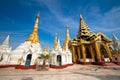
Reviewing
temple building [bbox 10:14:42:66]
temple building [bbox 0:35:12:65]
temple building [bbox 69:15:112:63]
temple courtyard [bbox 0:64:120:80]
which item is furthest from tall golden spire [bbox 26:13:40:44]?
temple courtyard [bbox 0:64:120:80]

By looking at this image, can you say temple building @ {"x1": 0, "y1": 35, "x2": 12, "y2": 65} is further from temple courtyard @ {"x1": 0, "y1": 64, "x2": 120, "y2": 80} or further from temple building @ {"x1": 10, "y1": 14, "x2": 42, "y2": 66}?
temple courtyard @ {"x1": 0, "y1": 64, "x2": 120, "y2": 80}

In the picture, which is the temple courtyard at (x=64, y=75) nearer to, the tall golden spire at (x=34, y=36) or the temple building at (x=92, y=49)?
the temple building at (x=92, y=49)

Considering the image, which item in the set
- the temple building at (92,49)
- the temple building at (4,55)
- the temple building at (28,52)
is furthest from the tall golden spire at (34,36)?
the temple building at (92,49)

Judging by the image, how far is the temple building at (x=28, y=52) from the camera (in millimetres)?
14086

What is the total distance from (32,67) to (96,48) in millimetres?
13716

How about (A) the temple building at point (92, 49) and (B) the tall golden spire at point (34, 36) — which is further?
(B) the tall golden spire at point (34, 36)

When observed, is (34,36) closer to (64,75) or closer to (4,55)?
(4,55)

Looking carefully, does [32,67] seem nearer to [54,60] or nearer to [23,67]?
[23,67]

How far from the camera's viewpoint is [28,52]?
14.5 meters

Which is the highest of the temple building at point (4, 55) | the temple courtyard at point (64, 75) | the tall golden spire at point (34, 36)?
the tall golden spire at point (34, 36)

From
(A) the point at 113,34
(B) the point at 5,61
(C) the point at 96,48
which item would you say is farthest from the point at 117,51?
(B) the point at 5,61

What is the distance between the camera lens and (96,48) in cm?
1817

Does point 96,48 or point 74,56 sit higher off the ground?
point 96,48

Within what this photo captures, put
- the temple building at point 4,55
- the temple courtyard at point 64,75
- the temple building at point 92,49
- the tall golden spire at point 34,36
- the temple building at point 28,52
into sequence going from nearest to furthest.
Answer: the temple courtyard at point 64,75, the temple building at point 28,52, the temple building at point 4,55, the temple building at point 92,49, the tall golden spire at point 34,36
